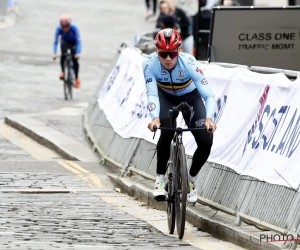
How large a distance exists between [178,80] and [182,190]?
1.16 m

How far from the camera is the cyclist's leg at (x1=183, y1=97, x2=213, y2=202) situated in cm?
1006

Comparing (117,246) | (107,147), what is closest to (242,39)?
(107,147)

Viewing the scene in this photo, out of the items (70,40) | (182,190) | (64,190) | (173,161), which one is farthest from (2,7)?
(182,190)

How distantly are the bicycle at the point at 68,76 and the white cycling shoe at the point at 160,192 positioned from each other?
13.6 metres

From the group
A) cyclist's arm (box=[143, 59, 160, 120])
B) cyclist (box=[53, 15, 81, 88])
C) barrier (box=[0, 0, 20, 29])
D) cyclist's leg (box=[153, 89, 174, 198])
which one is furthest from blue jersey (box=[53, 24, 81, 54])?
barrier (box=[0, 0, 20, 29])

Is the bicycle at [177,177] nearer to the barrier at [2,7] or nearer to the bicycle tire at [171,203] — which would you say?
the bicycle tire at [171,203]

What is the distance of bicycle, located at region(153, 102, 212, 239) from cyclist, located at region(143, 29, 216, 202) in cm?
11

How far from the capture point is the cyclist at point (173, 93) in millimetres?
10047

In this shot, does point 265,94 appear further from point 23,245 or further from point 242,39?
point 242,39

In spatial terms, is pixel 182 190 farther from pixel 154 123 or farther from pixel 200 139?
pixel 154 123

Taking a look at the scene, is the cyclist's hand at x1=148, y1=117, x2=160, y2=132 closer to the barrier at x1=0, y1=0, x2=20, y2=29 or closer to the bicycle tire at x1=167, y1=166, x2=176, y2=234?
the bicycle tire at x1=167, y1=166, x2=176, y2=234

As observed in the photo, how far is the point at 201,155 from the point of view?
10164mm

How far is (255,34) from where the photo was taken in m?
16.6

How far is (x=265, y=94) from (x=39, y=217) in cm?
263
